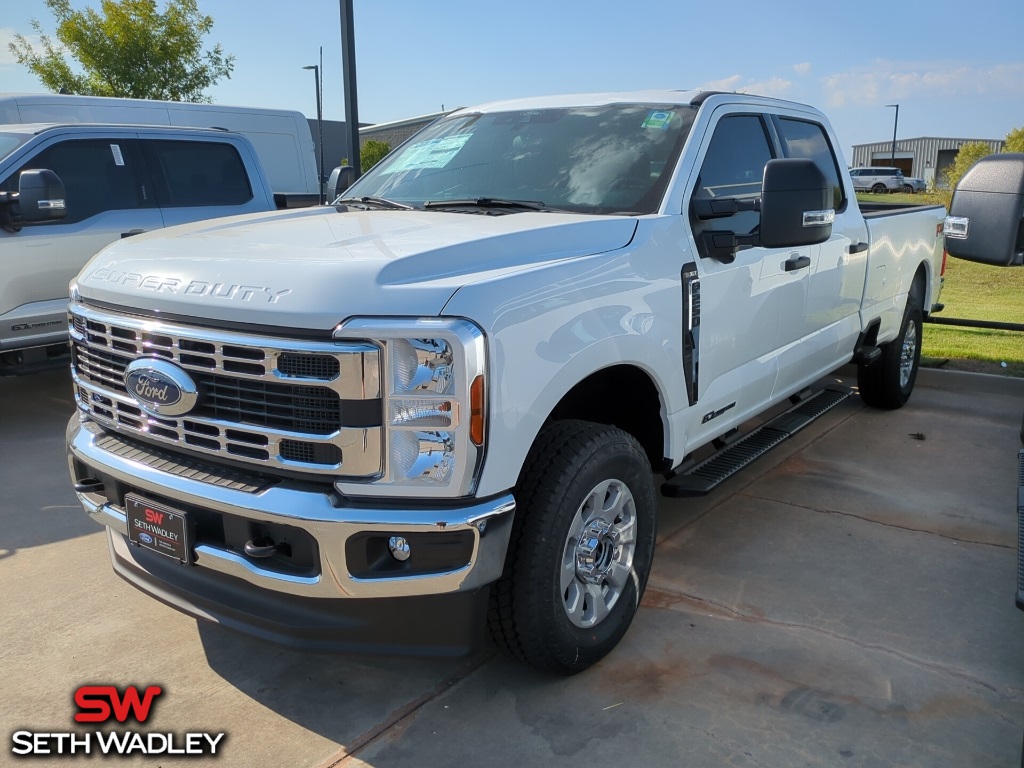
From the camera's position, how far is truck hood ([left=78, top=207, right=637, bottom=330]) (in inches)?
98.2

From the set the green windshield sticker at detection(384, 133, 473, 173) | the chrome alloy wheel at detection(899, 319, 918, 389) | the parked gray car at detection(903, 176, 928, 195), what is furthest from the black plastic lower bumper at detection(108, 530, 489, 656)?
the parked gray car at detection(903, 176, 928, 195)

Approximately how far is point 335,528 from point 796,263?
9.34 feet

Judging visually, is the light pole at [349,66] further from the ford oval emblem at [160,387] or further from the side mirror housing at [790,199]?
the ford oval emblem at [160,387]

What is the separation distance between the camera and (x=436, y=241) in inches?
115

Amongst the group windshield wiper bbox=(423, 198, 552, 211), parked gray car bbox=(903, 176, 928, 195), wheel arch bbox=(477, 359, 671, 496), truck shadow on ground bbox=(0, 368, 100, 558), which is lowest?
parked gray car bbox=(903, 176, 928, 195)

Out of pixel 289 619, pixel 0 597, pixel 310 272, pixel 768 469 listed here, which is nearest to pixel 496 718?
pixel 289 619

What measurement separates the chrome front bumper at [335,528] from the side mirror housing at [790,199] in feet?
5.17

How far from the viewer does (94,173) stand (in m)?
6.95

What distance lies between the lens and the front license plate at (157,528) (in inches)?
106

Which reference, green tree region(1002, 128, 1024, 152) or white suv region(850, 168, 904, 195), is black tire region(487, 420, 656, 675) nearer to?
green tree region(1002, 128, 1024, 152)

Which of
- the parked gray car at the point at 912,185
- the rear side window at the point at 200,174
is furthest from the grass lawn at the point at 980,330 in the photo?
the parked gray car at the point at 912,185

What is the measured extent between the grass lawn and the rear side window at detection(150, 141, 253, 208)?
551 cm

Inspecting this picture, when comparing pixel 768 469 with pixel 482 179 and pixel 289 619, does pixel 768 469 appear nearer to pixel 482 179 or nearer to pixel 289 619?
pixel 482 179

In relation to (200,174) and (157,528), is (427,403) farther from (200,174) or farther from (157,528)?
(200,174)
